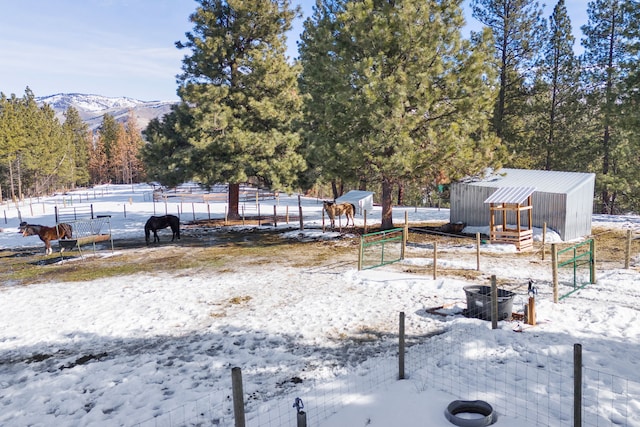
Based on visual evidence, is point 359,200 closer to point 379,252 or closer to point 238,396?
point 379,252

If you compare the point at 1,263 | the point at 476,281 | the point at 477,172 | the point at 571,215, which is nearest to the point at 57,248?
the point at 1,263

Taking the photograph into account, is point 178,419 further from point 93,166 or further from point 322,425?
point 93,166

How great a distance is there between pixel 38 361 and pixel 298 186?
2300cm

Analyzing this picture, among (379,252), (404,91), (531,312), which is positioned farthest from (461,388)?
(404,91)

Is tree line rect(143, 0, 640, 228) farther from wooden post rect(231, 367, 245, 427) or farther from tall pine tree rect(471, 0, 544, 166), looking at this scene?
wooden post rect(231, 367, 245, 427)

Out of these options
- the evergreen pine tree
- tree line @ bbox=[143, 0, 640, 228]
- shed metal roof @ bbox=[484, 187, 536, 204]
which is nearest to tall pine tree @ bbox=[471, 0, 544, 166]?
tree line @ bbox=[143, 0, 640, 228]

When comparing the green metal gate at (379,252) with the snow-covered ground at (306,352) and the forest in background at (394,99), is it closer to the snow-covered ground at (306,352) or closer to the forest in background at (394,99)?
the snow-covered ground at (306,352)

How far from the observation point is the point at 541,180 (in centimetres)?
2420

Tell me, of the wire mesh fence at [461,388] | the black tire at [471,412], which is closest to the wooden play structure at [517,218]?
the wire mesh fence at [461,388]

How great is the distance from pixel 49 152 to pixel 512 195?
7183 centimetres

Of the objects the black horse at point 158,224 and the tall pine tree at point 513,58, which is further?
the tall pine tree at point 513,58

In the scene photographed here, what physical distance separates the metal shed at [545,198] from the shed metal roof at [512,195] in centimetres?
192

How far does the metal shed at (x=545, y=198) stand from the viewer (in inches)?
874

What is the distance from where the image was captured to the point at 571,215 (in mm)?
22266
